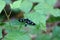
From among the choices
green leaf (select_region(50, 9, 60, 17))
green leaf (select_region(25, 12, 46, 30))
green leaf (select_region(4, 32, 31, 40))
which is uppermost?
green leaf (select_region(25, 12, 46, 30))

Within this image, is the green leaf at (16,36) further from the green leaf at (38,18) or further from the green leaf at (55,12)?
the green leaf at (55,12)

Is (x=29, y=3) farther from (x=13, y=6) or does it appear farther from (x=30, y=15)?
(x=13, y=6)

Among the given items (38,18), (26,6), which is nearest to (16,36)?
(38,18)

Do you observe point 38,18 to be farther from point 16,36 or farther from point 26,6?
point 26,6

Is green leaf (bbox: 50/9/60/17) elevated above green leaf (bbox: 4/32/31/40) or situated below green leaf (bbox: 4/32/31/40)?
above

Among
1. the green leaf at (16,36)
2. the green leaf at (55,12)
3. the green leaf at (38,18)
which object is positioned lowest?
the green leaf at (16,36)

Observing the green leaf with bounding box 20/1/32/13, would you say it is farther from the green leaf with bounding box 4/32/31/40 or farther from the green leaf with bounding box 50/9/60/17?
the green leaf with bounding box 4/32/31/40

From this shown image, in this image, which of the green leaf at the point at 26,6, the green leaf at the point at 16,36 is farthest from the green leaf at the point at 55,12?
the green leaf at the point at 16,36

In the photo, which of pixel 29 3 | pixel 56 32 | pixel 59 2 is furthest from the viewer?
pixel 59 2

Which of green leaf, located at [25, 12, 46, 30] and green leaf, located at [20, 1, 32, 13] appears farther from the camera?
green leaf, located at [20, 1, 32, 13]

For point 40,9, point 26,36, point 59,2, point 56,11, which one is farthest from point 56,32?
point 59,2

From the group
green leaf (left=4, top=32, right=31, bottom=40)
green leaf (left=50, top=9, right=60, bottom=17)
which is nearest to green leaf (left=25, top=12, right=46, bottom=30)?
green leaf (left=4, top=32, right=31, bottom=40)
